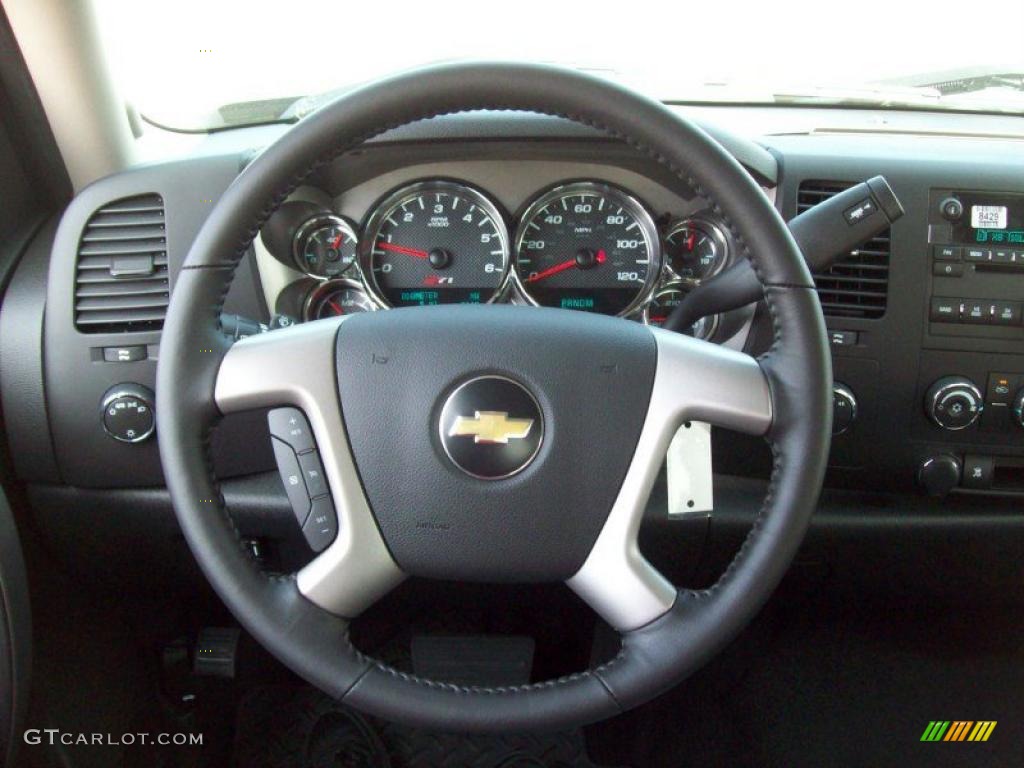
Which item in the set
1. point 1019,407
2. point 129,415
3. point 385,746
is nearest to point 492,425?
point 129,415

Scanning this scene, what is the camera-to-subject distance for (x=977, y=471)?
1532mm

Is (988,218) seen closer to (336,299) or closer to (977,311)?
(977,311)

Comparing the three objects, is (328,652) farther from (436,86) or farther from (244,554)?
(436,86)

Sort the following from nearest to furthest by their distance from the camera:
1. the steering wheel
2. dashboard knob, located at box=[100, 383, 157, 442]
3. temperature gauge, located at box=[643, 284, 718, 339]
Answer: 1. the steering wheel
2. dashboard knob, located at box=[100, 383, 157, 442]
3. temperature gauge, located at box=[643, 284, 718, 339]

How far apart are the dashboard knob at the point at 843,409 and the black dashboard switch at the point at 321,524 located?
85 cm

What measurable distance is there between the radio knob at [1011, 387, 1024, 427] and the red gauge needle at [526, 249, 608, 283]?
2.39 ft

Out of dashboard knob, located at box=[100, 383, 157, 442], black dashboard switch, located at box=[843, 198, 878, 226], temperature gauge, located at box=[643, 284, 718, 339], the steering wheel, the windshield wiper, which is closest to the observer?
the steering wheel

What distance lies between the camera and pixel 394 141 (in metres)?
1.46

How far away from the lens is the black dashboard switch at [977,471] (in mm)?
1531

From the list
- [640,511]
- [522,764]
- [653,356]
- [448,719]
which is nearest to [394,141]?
[653,356]

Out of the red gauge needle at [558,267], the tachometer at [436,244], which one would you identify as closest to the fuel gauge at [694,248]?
the red gauge needle at [558,267]

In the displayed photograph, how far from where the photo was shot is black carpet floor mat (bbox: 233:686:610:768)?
75.1 inches

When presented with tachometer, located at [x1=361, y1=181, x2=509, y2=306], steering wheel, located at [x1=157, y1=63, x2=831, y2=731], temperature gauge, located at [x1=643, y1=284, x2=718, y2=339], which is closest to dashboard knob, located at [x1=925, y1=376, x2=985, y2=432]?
temperature gauge, located at [x1=643, y1=284, x2=718, y2=339]

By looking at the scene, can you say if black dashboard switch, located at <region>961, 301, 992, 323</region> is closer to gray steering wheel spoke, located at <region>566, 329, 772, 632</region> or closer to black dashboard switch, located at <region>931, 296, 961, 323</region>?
black dashboard switch, located at <region>931, 296, 961, 323</region>
